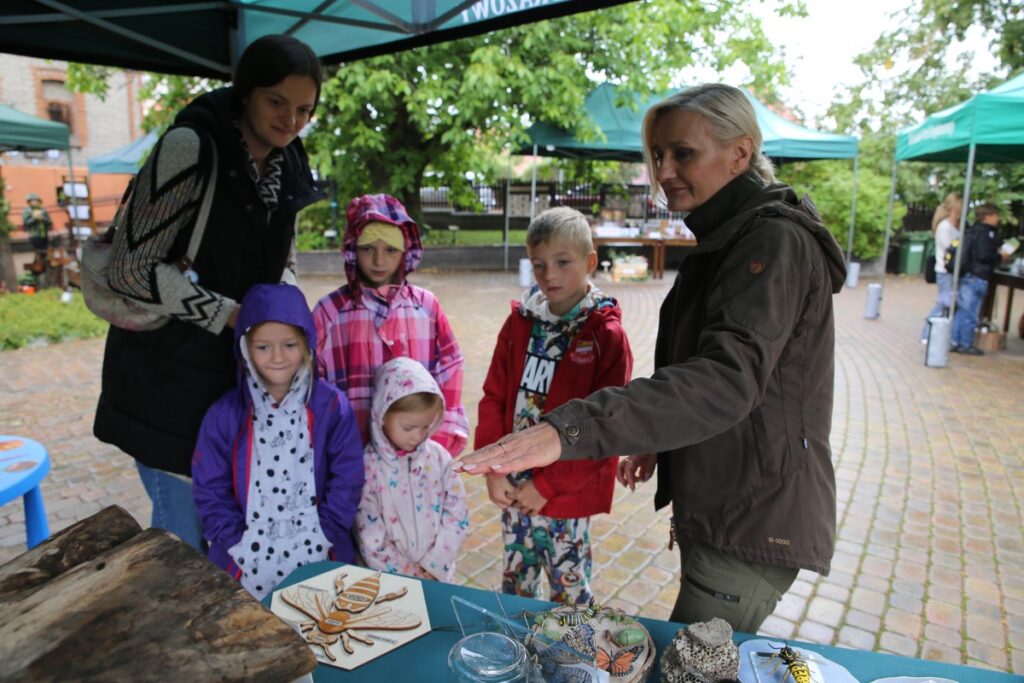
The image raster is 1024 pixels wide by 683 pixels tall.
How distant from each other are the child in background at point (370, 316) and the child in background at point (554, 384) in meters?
0.37

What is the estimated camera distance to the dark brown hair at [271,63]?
2021 mm

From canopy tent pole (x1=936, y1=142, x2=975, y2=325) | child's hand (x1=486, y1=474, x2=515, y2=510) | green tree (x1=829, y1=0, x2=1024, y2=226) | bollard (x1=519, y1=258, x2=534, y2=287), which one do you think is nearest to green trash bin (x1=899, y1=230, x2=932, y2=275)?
green tree (x1=829, y1=0, x2=1024, y2=226)

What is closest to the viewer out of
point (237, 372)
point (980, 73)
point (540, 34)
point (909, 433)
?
point (237, 372)

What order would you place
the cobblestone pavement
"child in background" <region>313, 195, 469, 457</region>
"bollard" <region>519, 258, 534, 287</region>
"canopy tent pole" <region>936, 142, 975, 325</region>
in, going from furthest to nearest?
1. "bollard" <region>519, 258, 534, 287</region>
2. "canopy tent pole" <region>936, 142, 975, 325</region>
3. the cobblestone pavement
4. "child in background" <region>313, 195, 469, 457</region>

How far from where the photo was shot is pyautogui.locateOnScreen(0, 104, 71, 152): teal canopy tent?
8648mm

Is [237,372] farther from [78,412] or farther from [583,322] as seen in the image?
[78,412]

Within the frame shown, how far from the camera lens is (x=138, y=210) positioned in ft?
6.33

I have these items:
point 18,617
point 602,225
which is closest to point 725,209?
point 18,617

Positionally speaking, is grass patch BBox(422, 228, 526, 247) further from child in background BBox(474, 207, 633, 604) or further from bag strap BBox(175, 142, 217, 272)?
bag strap BBox(175, 142, 217, 272)

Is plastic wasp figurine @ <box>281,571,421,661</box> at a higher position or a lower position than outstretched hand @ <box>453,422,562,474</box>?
lower

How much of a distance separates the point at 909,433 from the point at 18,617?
241 inches

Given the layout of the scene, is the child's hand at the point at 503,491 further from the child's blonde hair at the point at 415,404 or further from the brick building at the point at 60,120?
the brick building at the point at 60,120

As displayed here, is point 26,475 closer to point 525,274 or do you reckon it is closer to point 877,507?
point 877,507

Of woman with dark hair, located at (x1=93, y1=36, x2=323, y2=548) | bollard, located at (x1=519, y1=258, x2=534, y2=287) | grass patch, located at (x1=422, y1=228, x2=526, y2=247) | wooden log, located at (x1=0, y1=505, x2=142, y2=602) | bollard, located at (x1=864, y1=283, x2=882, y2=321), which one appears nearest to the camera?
wooden log, located at (x1=0, y1=505, x2=142, y2=602)
